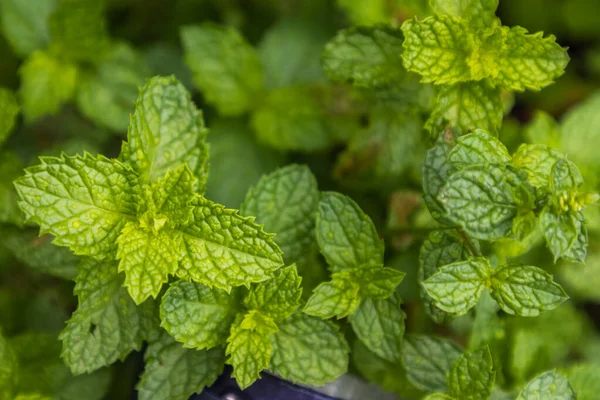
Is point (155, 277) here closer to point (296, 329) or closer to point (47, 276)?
point (296, 329)

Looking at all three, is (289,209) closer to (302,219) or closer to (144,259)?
(302,219)

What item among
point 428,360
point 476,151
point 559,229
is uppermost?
point 476,151

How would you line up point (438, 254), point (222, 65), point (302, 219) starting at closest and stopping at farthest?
point (438, 254), point (302, 219), point (222, 65)

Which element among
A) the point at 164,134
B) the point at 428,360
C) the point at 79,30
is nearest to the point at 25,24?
the point at 79,30

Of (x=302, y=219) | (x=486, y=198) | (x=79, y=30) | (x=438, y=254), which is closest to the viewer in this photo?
(x=486, y=198)

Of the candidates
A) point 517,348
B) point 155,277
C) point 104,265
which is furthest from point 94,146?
point 517,348

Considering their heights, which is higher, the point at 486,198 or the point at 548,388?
the point at 486,198
